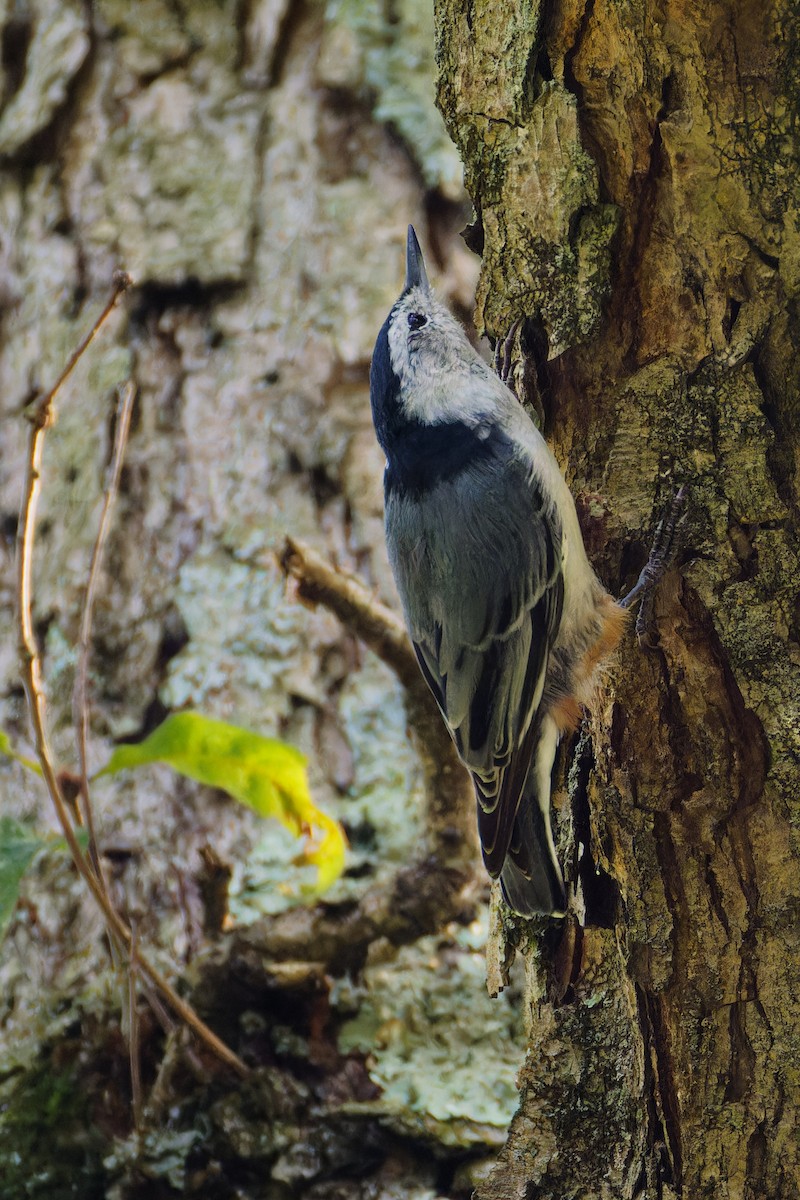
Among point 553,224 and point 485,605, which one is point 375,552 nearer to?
point 485,605

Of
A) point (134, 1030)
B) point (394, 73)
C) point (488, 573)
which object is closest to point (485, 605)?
point (488, 573)

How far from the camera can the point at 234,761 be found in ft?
4.77

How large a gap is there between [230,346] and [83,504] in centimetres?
47

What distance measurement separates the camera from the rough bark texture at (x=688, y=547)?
1.16 meters

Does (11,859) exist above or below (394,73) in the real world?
below

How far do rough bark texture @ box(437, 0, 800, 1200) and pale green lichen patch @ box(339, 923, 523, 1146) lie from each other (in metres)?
0.40

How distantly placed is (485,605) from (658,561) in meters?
0.41

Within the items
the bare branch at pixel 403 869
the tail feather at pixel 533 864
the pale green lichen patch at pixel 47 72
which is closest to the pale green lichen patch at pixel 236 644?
the bare branch at pixel 403 869

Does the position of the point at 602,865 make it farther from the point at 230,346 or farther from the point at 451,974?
the point at 230,346

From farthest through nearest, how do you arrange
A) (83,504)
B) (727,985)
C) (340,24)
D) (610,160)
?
(340,24), (83,504), (610,160), (727,985)

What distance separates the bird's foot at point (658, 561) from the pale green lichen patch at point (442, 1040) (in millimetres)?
852

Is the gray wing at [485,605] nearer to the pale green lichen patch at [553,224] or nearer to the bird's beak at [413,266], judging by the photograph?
the pale green lichen patch at [553,224]

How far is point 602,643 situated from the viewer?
1.37 meters

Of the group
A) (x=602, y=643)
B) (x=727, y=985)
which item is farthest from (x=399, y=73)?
(x=727, y=985)
